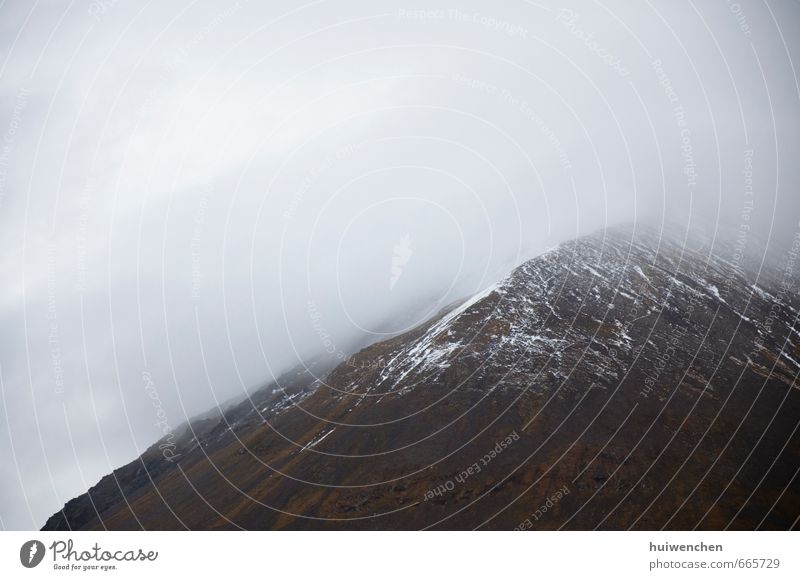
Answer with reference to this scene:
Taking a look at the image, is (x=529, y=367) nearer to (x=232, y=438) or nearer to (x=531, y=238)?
(x=232, y=438)

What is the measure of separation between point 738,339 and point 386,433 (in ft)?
271

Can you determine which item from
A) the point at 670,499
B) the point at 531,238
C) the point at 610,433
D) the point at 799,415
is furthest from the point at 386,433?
the point at 531,238

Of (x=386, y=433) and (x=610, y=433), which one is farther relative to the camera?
(x=386, y=433)

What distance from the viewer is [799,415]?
270 feet

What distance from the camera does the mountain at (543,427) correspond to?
7106 centimetres
